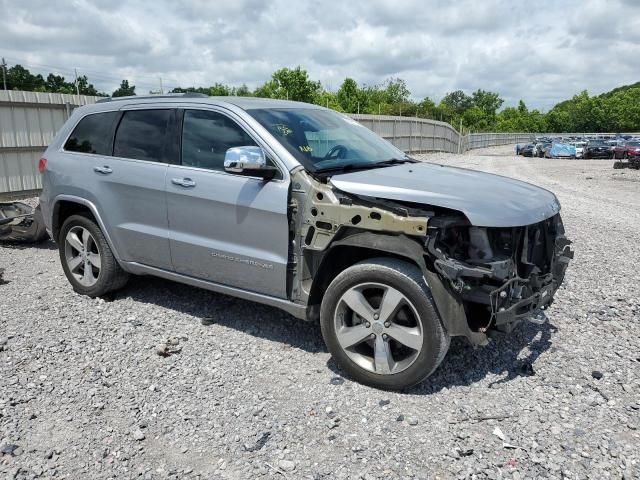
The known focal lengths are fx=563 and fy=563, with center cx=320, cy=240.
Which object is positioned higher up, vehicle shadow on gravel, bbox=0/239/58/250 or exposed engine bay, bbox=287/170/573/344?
exposed engine bay, bbox=287/170/573/344

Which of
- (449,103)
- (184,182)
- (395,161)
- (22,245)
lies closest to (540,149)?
(22,245)

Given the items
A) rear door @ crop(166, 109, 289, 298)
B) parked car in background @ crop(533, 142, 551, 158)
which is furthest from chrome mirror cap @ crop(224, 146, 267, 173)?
parked car in background @ crop(533, 142, 551, 158)

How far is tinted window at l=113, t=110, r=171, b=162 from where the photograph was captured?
4.79 metres

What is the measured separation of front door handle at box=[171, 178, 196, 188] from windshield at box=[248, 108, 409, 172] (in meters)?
0.72

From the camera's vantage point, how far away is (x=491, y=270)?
3.40 meters

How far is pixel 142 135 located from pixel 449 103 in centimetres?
12660

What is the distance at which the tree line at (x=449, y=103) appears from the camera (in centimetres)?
5531

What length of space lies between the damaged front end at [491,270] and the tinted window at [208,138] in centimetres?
→ 164

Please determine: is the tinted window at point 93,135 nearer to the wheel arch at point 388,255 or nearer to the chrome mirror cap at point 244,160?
the chrome mirror cap at point 244,160

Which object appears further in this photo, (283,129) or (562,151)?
(562,151)

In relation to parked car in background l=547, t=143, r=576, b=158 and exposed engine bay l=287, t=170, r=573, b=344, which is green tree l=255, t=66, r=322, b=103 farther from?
exposed engine bay l=287, t=170, r=573, b=344

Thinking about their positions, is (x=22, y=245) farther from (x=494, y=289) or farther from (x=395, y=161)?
(x=494, y=289)

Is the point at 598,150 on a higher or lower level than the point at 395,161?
lower

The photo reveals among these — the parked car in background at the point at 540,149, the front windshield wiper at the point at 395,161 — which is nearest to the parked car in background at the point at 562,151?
the parked car in background at the point at 540,149
